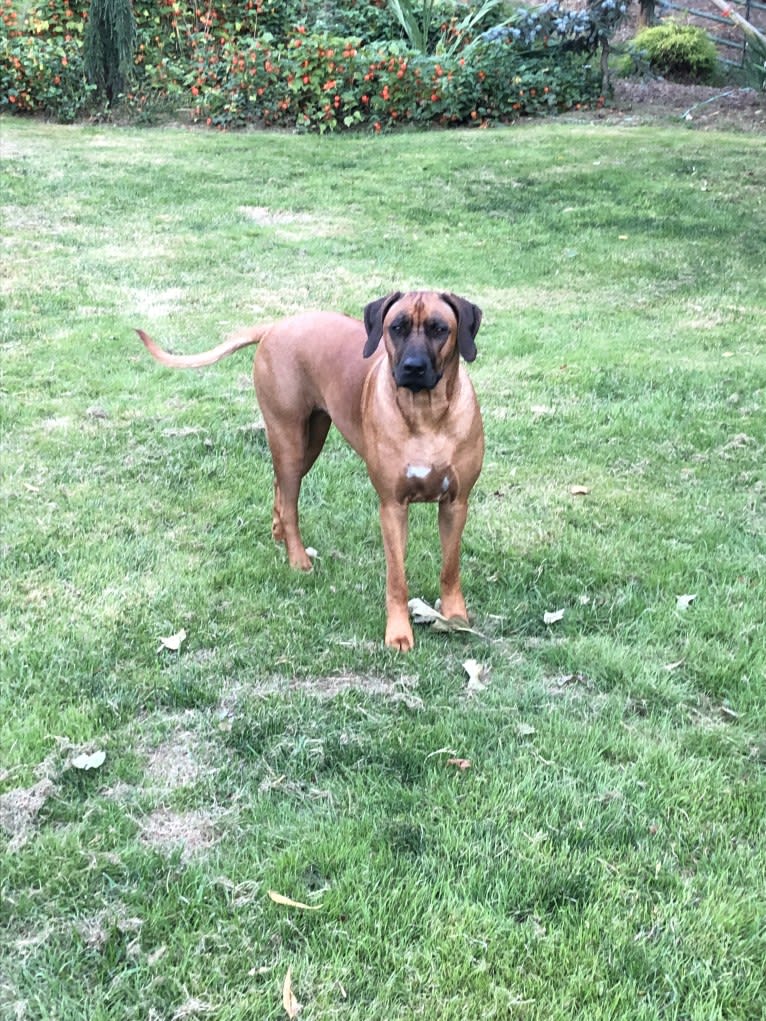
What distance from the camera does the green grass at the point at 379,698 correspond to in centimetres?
215

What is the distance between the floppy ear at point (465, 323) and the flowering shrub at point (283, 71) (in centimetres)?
1142

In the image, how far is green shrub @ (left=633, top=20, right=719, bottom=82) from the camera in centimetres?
1593

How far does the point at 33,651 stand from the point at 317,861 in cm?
152

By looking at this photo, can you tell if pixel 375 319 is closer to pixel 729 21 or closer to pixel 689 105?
pixel 689 105

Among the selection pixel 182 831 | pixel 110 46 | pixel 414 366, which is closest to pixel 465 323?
pixel 414 366

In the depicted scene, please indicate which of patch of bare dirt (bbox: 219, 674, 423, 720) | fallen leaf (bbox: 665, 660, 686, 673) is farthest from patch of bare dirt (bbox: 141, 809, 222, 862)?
fallen leaf (bbox: 665, 660, 686, 673)

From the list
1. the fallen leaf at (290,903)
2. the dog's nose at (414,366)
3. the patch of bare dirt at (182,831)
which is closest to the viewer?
the fallen leaf at (290,903)

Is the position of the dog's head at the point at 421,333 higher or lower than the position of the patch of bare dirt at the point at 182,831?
higher

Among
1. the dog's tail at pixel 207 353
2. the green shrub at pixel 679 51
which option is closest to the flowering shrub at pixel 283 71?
the green shrub at pixel 679 51

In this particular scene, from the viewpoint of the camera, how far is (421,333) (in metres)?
3.17

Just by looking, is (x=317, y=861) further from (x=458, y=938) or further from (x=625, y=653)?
(x=625, y=653)

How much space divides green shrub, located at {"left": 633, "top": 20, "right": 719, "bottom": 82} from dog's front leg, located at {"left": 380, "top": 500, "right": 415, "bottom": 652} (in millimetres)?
15297

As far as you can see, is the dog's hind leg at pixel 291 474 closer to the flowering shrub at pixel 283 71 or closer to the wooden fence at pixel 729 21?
the flowering shrub at pixel 283 71

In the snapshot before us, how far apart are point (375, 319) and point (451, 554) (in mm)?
966
